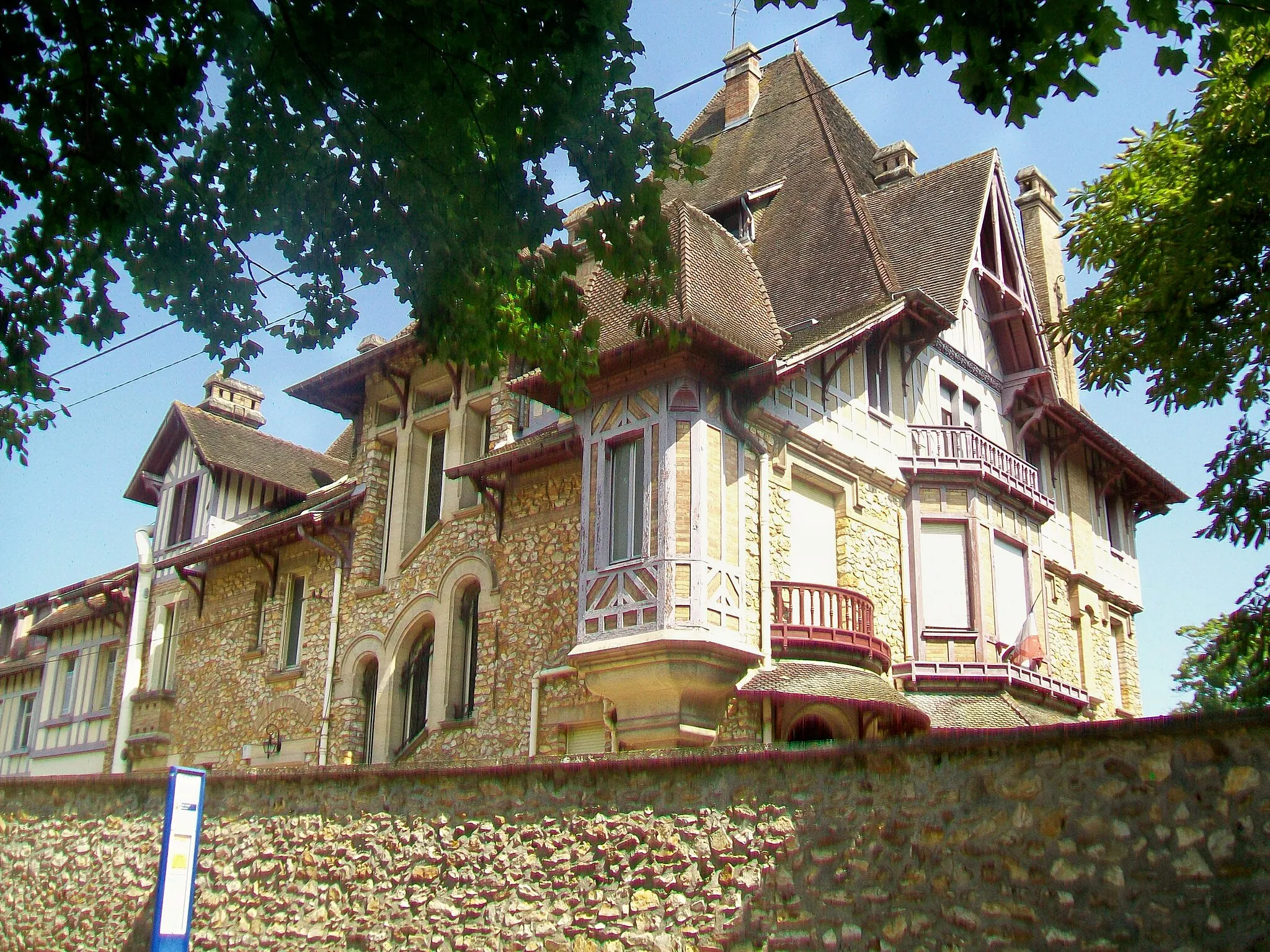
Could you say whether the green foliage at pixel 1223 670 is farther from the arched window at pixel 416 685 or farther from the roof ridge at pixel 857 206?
the arched window at pixel 416 685

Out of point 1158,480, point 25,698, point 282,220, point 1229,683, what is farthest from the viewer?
point 1229,683

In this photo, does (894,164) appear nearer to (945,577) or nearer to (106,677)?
(945,577)

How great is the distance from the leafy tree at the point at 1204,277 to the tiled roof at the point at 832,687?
3.68m

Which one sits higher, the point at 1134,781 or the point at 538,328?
the point at 538,328

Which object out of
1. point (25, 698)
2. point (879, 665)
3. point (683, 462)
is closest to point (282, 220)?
point (683, 462)

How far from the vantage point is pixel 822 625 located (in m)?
16.5

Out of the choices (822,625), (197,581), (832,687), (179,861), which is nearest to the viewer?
(179,861)

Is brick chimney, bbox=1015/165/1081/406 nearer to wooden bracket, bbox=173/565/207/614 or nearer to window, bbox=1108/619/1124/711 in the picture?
window, bbox=1108/619/1124/711

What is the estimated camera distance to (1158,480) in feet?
85.7

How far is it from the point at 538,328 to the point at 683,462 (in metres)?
6.21

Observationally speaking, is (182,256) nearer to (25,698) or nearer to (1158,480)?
(1158,480)

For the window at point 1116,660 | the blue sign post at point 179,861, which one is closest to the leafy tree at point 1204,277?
the blue sign post at point 179,861

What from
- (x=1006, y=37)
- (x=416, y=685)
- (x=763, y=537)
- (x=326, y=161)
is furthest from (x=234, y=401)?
(x=1006, y=37)

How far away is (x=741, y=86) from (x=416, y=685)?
1236 cm
